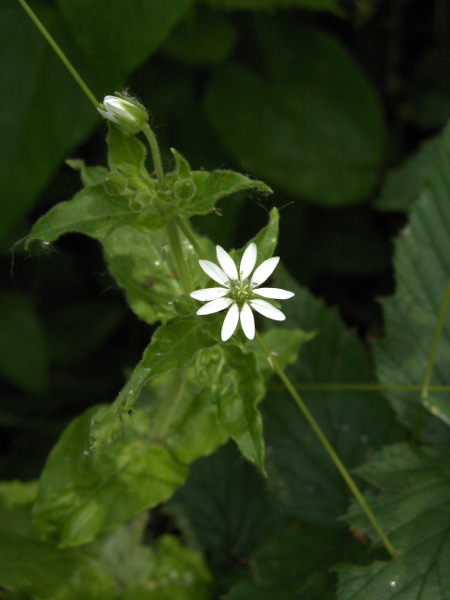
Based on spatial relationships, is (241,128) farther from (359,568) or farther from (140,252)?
(359,568)

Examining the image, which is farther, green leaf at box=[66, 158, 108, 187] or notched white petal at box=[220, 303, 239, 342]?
green leaf at box=[66, 158, 108, 187]

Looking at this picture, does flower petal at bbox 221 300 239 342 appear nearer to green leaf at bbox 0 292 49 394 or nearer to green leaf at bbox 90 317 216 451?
green leaf at bbox 90 317 216 451

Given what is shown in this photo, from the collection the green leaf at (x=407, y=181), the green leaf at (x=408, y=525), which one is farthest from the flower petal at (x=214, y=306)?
the green leaf at (x=407, y=181)

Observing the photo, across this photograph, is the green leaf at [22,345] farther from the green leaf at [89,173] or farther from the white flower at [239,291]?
the white flower at [239,291]

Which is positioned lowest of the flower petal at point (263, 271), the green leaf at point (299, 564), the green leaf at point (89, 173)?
the green leaf at point (299, 564)

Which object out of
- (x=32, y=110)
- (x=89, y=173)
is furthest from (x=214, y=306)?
(x=32, y=110)

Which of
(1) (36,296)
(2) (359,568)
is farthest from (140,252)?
(1) (36,296)

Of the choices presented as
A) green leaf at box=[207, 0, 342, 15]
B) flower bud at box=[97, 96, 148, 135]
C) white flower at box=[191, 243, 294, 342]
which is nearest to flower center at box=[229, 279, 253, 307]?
white flower at box=[191, 243, 294, 342]
